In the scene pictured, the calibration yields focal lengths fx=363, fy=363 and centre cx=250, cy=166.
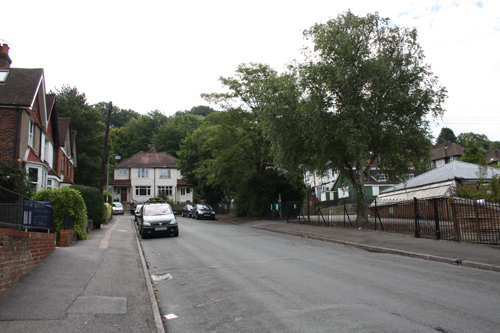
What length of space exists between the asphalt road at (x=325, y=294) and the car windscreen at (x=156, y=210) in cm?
792

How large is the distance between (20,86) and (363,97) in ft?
61.7

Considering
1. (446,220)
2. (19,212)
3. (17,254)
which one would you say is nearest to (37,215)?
(19,212)

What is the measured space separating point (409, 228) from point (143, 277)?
11527 mm

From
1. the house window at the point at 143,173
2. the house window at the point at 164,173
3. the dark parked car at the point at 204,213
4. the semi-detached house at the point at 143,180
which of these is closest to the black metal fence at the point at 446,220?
the dark parked car at the point at 204,213

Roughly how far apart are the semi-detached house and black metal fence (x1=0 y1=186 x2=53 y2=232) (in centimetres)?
5186

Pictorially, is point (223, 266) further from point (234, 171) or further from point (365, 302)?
point (234, 171)

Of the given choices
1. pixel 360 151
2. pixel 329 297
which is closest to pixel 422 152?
pixel 360 151

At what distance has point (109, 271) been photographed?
29.2 ft

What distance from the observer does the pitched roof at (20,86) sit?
1895 centimetres

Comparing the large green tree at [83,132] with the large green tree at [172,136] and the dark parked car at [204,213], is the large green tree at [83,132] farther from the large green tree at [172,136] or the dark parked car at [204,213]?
the large green tree at [172,136]

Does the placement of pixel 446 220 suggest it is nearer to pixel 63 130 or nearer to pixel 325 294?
pixel 325 294

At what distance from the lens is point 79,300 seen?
20.2 ft

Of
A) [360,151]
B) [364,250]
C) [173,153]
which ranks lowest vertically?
[364,250]

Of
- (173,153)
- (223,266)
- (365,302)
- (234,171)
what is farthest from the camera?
(173,153)
